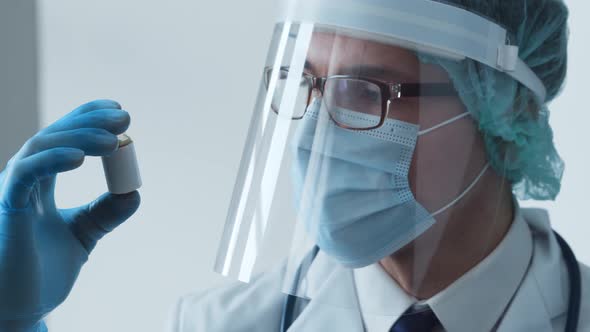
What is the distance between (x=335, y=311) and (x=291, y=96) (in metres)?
0.39

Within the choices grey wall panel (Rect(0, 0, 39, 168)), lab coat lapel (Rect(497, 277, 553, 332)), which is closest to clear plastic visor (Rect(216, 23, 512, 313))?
lab coat lapel (Rect(497, 277, 553, 332))

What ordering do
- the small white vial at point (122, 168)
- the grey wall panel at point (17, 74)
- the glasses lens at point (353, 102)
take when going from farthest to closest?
1. the grey wall panel at point (17, 74)
2. the small white vial at point (122, 168)
3. the glasses lens at point (353, 102)

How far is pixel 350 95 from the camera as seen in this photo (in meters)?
1.04

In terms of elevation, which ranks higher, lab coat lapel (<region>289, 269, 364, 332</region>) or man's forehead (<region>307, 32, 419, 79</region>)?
man's forehead (<region>307, 32, 419, 79</region>)

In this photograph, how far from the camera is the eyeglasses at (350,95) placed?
3.40ft

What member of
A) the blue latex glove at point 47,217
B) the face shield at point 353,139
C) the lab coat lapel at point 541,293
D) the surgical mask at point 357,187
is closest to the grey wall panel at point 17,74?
the blue latex glove at point 47,217

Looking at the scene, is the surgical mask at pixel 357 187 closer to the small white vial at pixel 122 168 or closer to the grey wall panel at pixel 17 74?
the small white vial at pixel 122 168

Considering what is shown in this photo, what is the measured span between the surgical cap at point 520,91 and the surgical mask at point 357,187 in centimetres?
7

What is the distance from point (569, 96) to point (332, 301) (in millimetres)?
666

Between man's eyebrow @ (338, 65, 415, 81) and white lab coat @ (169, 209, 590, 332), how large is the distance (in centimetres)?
31

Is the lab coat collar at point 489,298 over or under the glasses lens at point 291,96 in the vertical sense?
under

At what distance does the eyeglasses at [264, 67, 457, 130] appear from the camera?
3.40 ft

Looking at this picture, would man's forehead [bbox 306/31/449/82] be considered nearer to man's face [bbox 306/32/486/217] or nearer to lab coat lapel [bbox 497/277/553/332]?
man's face [bbox 306/32/486/217]

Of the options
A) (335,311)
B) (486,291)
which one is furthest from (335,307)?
(486,291)
